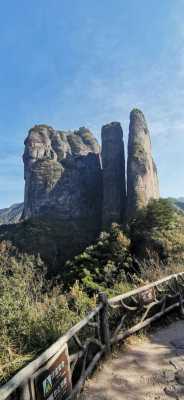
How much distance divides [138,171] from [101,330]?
4570 centimetres

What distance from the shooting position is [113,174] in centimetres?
5325

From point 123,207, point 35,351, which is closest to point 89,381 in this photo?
point 35,351

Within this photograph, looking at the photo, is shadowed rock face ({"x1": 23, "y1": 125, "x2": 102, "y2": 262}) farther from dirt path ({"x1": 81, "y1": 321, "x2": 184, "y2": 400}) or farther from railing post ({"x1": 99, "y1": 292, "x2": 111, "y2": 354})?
railing post ({"x1": 99, "y1": 292, "x2": 111, "y2": 354})

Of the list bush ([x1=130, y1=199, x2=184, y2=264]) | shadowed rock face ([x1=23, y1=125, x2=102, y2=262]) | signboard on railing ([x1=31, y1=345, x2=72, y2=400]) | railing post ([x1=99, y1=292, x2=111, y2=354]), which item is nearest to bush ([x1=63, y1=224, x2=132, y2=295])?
bush ([x1=130, y1=199, x2=184, y2=264])

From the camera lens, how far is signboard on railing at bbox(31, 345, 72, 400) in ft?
7.67

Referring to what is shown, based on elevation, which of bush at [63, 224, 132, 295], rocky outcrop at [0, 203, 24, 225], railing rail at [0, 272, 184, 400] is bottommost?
bush at [63, 224, 132, 295]

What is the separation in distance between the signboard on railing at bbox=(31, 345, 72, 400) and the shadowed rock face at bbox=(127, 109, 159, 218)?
139ft

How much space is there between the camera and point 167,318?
5734 millimetres

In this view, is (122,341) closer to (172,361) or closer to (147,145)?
(172,361)

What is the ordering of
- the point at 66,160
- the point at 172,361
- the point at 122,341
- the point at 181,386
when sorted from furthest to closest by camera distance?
the point at 66,160 → the point at 122,341 → the point at 172,361 → the point at 181,386

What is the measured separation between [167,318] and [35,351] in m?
3.12

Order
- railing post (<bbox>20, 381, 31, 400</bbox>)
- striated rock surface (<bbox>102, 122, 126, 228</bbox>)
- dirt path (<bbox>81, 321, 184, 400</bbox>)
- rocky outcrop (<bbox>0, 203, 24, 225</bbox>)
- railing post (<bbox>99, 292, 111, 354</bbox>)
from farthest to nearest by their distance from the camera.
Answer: rocky outcrop (<bbox>0, 203, 24, 225</bbox>) < striated rock surface (<bbox>102, 122, 126, 228</bbox>) < railing post (<bbox>99, 292, 111, 354</bbox>) < dirt path (<bbox>81, 321, 184, 400</bbox>) < railing post (<bbox>20, 381, 31, 400</bbox>)

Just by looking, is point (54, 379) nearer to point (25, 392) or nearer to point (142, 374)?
point (25, 392)

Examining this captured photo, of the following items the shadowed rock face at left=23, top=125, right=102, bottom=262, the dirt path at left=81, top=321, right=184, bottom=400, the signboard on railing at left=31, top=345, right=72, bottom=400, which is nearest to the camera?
the signboard on railing at left=31, top=345, right=72, bottom=400
